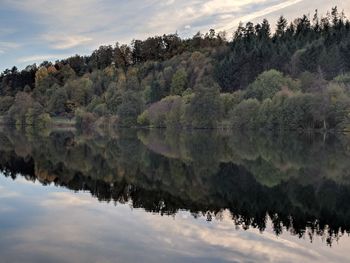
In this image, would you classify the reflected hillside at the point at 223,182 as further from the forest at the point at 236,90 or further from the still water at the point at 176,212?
the forest at the point at 236,90

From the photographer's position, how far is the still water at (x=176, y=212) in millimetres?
14242

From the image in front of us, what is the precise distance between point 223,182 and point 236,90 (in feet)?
379

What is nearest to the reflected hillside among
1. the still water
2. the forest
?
the still water

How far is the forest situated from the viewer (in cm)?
9797

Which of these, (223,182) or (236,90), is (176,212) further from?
(236,90)

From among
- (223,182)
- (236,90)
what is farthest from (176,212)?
(236,90)

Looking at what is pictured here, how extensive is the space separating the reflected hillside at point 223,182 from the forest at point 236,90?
53005 mm

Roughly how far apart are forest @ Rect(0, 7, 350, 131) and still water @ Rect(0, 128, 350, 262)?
203ft

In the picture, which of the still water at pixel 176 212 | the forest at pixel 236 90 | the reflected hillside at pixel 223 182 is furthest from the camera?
the forest at pixel 236 90

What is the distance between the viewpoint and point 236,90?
141375 millimetres

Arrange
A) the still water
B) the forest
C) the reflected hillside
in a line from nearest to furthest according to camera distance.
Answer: the still water
the reflected hillside
the forest

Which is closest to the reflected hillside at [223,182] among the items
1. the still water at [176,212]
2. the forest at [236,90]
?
the still water at [176,212]

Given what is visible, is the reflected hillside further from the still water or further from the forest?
the forest

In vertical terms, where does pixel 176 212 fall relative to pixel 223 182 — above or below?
above
